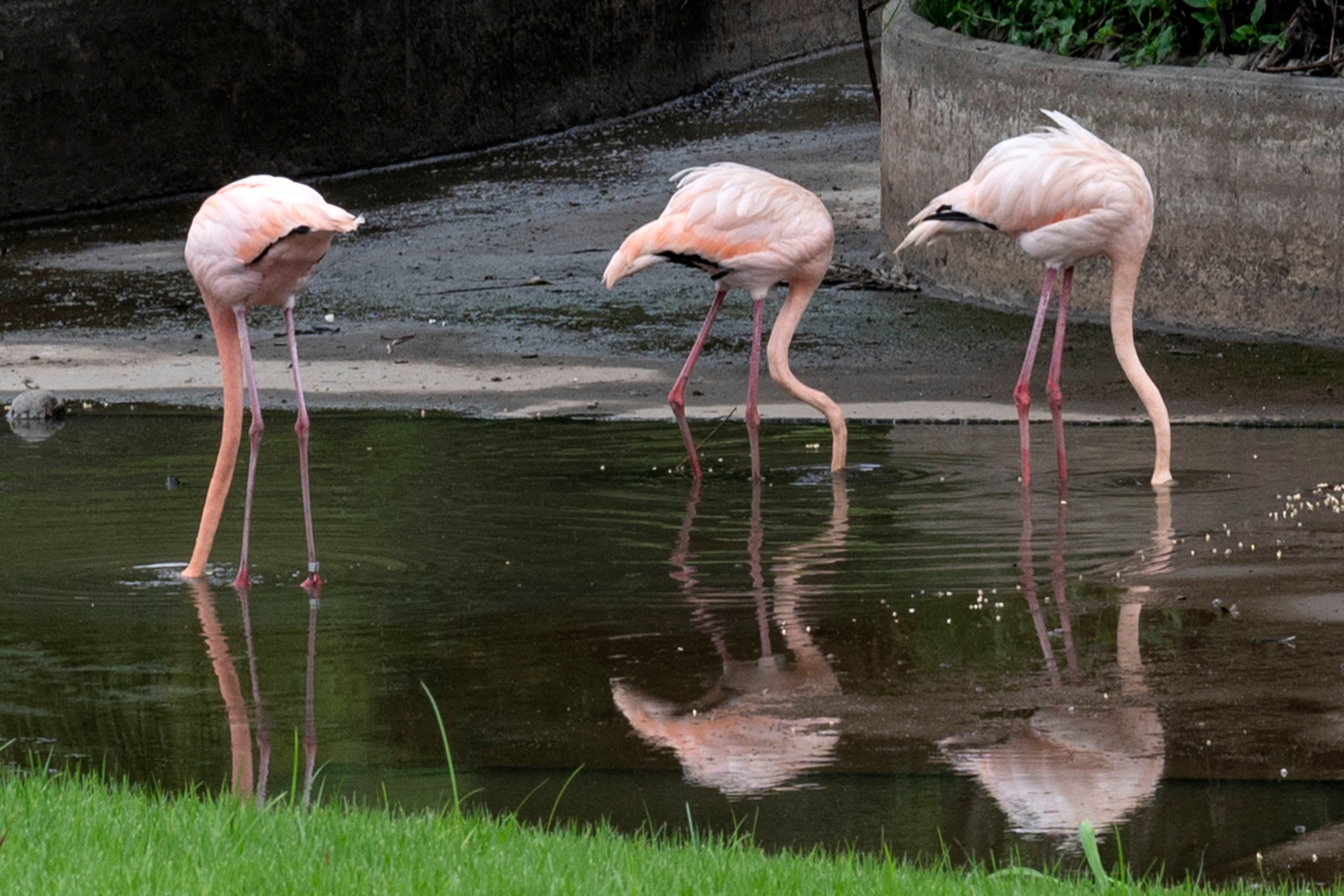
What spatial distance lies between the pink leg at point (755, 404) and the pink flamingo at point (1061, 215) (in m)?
0.77

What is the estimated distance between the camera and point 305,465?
6215 mm

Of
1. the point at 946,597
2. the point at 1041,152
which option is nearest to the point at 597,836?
the point at 946,597

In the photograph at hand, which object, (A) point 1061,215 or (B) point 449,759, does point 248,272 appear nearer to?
(B) point 449,759

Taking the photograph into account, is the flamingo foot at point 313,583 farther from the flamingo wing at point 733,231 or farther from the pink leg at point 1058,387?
the pink leg at point 1058,387

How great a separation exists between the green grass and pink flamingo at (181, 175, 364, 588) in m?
2.18

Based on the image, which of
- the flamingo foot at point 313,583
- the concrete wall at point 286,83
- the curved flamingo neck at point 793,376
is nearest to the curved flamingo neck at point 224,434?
the flamingo foot at point 313,583

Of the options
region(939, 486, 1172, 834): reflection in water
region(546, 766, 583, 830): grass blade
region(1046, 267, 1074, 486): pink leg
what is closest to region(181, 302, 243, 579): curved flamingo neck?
region(546, 766, 583, 830): grass blade

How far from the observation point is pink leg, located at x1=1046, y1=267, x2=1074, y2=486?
24.6 ft

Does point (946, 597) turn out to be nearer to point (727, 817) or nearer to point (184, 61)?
point (727, 817)

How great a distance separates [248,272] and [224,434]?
0.59 m

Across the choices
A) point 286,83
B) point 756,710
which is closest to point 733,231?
point 756,710

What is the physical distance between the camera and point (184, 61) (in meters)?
14.8

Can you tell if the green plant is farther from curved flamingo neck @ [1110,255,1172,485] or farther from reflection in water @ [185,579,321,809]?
reflection in water @ [185,579,321,809]

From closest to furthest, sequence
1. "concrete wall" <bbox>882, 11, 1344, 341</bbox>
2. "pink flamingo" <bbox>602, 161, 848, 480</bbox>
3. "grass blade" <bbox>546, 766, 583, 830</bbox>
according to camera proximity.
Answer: "grass blade" <bbox>546, 766, 583, 830</bbox> → "pink flamingo" <bbox>602, 161, 848, 480</bbox> → "concrete wall" <bbox>882, 11, 1344, 341</bbox>
